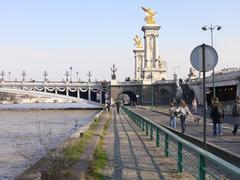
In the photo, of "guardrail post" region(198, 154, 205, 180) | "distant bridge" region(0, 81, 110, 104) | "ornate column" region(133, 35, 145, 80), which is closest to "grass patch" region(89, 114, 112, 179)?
"guardrail post" region(198, 154, 205, 180)

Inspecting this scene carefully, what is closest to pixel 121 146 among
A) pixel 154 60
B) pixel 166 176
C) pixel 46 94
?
Answer: pixel 166 176

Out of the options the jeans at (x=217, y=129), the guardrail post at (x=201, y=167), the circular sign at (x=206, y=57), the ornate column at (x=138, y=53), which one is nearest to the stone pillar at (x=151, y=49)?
the ornate column at (x=138, y=53)

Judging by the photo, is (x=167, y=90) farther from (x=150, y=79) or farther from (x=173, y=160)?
(x=173, y=160)

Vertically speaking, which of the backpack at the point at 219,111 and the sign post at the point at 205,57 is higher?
the sign post at the point at 205,57

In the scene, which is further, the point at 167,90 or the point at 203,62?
the point at 167,90

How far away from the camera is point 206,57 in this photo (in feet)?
37.0

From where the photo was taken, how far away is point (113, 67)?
114 m

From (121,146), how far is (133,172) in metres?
6.52

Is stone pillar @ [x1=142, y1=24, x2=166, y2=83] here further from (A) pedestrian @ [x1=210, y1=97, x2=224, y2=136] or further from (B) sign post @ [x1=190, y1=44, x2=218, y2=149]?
(B) sign post @ [x1=190, y1=44, x2=218, y2=149]

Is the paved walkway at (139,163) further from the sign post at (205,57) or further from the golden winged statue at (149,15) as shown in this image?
the golden winged statue at (149,15)

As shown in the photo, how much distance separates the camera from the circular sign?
1122cm

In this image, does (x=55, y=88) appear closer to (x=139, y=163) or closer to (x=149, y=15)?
(x=149, y=15)

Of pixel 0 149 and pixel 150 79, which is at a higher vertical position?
pixel 150 79

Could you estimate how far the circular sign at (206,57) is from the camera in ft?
36.8
